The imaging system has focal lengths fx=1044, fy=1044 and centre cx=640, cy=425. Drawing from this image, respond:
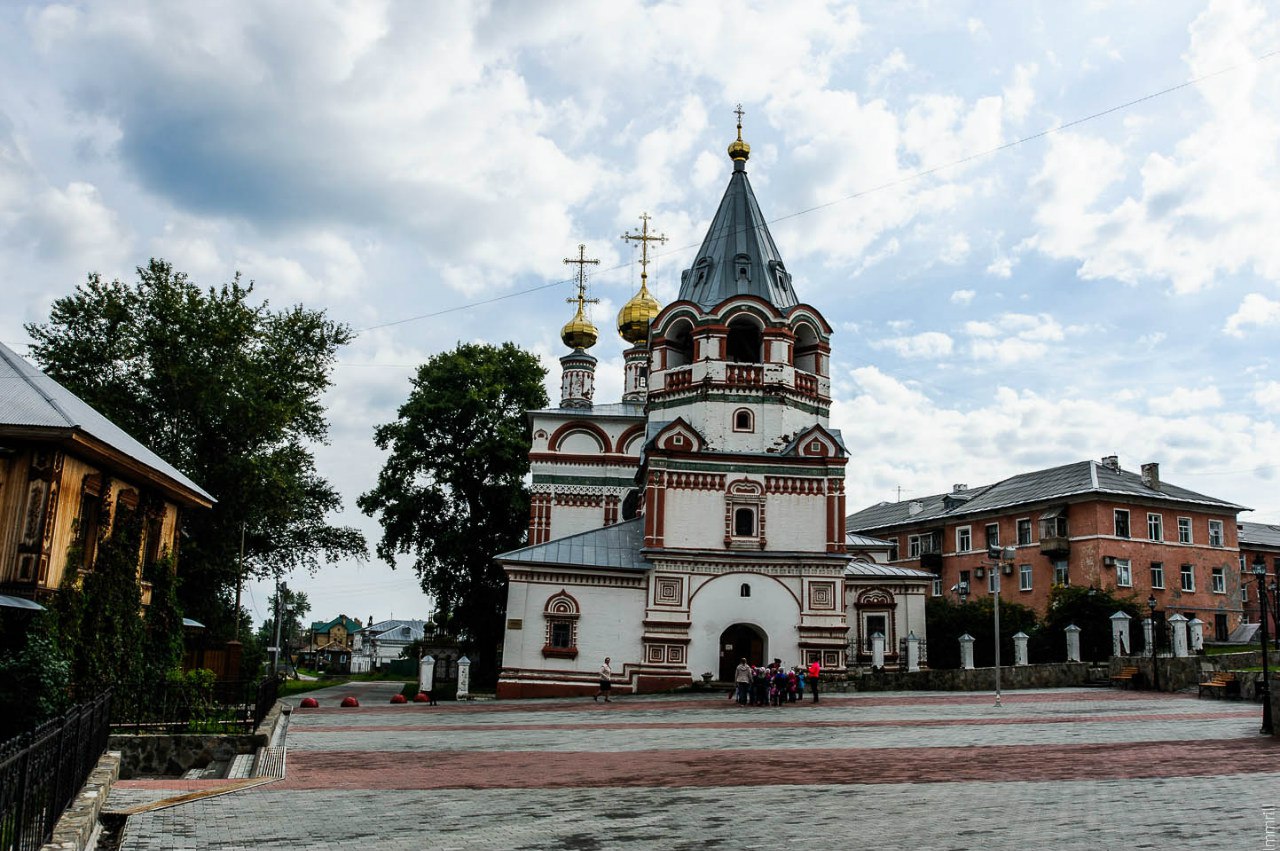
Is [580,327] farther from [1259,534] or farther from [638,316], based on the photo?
[1259,534]

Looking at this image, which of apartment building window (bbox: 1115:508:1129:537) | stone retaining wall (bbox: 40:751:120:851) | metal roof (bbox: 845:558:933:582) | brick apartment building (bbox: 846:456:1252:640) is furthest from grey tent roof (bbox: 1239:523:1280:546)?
stone retaining wall (bbox: 40:751:120:851)

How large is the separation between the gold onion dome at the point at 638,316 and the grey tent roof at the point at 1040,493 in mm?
13022

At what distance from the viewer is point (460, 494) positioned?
1617 inches

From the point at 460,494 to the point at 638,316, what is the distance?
13.3 m

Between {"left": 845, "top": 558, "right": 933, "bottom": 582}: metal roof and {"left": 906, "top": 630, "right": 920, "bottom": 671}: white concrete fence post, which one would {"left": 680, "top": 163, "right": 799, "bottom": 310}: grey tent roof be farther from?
{"left": 906, "top": 630, "right": 920, "bottom": 671}: white concrete fence post

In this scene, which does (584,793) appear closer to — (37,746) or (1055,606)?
(37,746)

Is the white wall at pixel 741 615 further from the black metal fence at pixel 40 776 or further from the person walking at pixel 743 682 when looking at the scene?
the black metal fence at pixel 40 776

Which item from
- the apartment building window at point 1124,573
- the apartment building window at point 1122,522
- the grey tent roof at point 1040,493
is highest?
the grey tent roof at point 1040,493

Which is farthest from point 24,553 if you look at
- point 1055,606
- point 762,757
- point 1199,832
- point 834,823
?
point 1055,606

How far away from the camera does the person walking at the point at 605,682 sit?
2841 cm

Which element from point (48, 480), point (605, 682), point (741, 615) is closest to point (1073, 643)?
point (741, 615)

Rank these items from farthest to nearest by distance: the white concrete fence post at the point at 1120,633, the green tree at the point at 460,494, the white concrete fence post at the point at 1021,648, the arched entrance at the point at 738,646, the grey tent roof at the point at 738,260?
1. the green tree at the point at 460,494
2. the grey tent roof at the point at 738,260
3. the arched entrance at the point at 738,646
4. the white concrete fence post at the point at 1021,648
5. the white concrete fence post at the point at 1120,633

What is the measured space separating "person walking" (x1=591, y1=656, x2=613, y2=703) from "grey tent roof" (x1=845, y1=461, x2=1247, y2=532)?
17987 millimetres

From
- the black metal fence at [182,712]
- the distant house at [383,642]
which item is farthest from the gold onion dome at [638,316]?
the distant house at [383,642]
